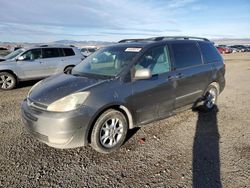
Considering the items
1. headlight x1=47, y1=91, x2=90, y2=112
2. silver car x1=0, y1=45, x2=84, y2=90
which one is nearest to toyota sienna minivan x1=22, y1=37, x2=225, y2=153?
headlight x1=47, y1=91, x2=90, y2=112

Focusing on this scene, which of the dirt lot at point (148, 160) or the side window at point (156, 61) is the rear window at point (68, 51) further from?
the side window at point (156, 61)

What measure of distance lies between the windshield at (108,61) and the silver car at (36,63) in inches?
163

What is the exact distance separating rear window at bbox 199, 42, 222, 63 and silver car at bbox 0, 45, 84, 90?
5071 mm

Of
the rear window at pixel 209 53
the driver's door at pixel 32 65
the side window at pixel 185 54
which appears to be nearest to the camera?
the side window at pixel 185 54

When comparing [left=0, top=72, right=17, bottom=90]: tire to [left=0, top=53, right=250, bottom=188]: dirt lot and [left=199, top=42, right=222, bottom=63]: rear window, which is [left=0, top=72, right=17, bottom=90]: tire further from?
[left=199, top=42, right=222, bottom=63]: rear window

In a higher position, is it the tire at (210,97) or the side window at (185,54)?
the side window at (185,54)

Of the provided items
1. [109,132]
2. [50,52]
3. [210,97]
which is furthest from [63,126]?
[50,52]

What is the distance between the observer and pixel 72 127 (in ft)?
12.1

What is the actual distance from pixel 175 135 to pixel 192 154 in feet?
2.69

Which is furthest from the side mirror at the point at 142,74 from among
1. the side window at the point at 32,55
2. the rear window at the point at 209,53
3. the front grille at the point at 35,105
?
the side window at the point at 32,55

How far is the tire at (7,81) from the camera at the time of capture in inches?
372

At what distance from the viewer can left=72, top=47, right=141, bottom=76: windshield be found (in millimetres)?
4578

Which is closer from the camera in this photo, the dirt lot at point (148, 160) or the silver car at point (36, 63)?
the dirt lot at point (148, 160)

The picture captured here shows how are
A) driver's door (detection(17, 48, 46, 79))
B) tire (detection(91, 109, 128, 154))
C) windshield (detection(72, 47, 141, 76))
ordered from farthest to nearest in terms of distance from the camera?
driver's door (detection(17, 48, 46, 79)) → windshield (detection(72, 47, 141, 76)) → tire (detection(91, 109, 128, 154))
